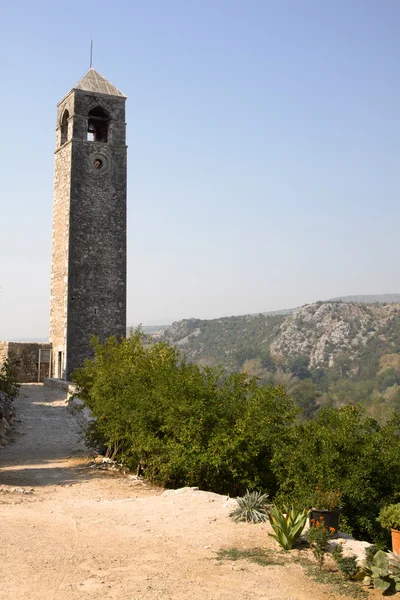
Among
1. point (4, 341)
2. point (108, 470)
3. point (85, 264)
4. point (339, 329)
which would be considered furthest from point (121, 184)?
point (339, 329)

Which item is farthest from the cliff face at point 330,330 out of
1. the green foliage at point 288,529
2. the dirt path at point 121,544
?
the green foliage at point 288,529

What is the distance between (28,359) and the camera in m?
29.4

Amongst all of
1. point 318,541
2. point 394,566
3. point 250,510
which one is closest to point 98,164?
point 250,510

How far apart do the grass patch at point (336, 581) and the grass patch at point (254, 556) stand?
1.10ft

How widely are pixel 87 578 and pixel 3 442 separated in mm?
9849

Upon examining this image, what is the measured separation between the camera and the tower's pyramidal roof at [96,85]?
3030 cm

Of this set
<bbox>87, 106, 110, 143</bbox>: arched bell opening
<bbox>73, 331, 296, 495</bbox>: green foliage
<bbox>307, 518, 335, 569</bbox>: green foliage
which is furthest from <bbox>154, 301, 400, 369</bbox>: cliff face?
<bbox>307, 518, 335, 569</bbox>: green foliage

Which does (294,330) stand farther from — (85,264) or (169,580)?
(169,580)

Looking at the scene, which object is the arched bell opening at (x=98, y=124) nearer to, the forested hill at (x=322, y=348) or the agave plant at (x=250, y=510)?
the agave plant at (x=250, y=510)

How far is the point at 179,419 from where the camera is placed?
39.2 ft

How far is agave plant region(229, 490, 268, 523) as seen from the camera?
8.92 metres

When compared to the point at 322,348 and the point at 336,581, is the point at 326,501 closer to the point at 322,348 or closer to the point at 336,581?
the point at 336,581

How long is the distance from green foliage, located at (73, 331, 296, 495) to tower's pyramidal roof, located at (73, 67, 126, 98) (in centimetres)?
1990

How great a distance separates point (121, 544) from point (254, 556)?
5.34 feet
